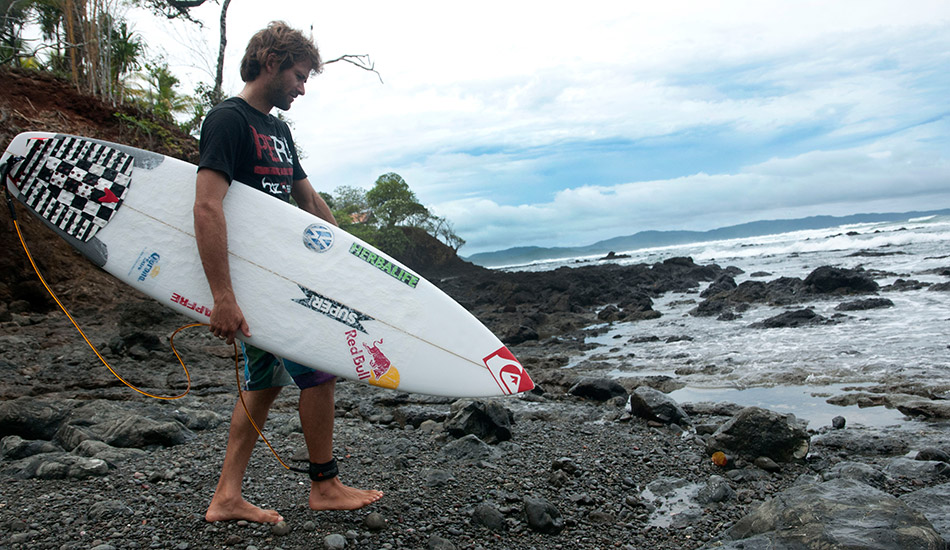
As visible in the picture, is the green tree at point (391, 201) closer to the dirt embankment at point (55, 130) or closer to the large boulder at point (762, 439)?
the dirt embankment at point (55, 130)

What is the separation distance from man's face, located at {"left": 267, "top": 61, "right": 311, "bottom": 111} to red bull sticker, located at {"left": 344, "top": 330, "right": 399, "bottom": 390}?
98cm

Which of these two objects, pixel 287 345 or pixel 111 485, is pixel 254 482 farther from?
pixel 287 345

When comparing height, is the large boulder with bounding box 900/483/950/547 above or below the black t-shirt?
below

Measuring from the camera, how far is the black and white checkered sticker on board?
2.52 m

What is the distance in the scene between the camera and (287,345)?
7.37 ft

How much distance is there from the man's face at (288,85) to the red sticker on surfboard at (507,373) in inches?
55.8

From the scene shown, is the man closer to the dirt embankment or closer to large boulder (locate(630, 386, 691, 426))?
large boulder (locate(630, 386, 691, 426))

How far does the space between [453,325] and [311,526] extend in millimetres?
1024

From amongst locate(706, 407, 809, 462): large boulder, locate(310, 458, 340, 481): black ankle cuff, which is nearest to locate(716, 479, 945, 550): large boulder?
locate(706, 407, 809, 462): large boulder

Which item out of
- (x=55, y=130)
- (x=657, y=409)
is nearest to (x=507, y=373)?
(x=657, y=409)

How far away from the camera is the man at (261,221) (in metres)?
2.05

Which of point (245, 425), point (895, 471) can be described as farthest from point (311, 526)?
point (895, 471)

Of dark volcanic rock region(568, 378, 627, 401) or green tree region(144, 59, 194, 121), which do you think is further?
green tree region(144, 59, 194, 121)

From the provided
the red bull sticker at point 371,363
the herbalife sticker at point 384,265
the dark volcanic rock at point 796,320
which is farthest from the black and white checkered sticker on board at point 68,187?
the dark volcanic rock at point 796,320
